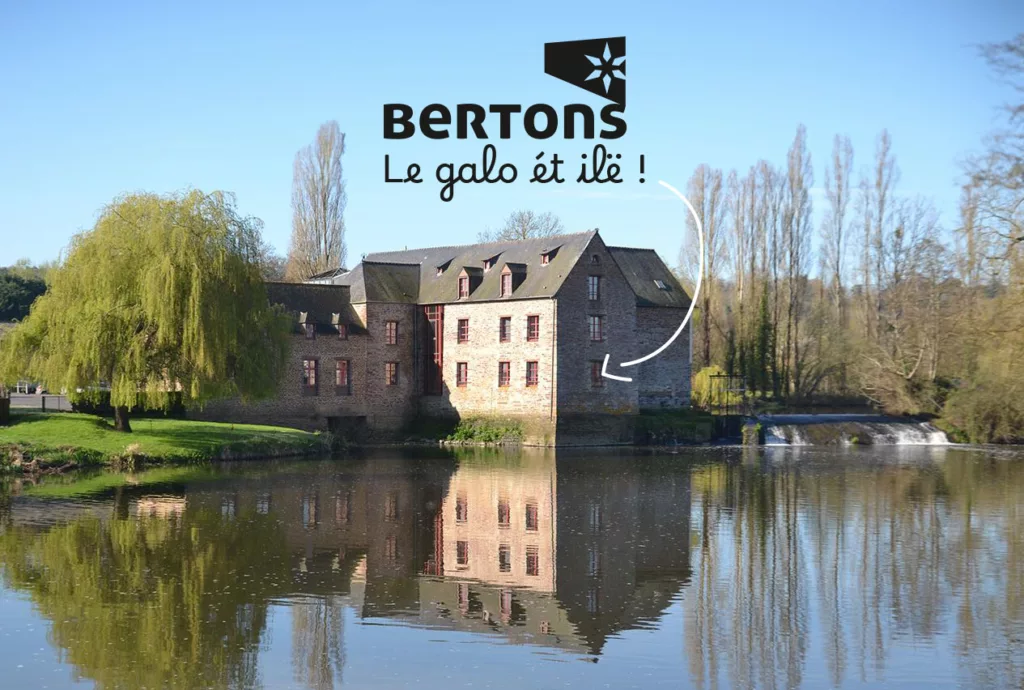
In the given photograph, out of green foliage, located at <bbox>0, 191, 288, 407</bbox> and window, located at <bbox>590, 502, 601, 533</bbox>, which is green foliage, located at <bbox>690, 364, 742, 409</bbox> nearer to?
green foliage, located at <bbox>0, 191, 288, 407</bbox>

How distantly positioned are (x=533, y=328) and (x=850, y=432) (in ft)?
40.9

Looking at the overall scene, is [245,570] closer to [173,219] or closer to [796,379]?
[173,219]

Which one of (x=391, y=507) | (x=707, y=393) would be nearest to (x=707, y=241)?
(x=707, y=393)

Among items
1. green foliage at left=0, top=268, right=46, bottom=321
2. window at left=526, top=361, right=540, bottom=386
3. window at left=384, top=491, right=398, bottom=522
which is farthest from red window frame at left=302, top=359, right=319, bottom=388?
green foliage at left=0, top=268, right=46, bottom=321

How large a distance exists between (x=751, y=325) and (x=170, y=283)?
3167cm

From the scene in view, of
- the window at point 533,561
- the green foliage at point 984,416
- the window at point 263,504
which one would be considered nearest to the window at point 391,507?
the window at point 263,504

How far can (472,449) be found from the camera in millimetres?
41312

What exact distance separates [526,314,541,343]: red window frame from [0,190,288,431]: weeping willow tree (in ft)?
40.0

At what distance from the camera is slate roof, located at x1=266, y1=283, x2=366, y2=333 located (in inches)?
1706

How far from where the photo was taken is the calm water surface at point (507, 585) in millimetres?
12102

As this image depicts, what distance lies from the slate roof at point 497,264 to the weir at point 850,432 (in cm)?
990

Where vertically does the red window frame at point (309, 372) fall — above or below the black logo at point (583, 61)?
below

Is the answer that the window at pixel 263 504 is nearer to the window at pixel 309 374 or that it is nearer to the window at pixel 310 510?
the window at pixel 310 510

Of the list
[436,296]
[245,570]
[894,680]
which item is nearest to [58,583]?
[245,570]
